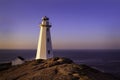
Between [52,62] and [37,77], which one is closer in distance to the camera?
[37,77]

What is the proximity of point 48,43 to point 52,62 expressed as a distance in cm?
442

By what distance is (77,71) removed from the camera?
21.6m

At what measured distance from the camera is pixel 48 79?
20031 millimetres

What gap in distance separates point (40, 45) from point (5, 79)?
8171 millimetres

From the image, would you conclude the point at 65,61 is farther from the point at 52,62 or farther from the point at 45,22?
the point at 45,22

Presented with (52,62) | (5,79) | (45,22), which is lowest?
(5,79)

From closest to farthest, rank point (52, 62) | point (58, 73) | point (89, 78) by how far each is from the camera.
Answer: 1. point (89, 78)
2. point (58, 73)
3. point (52, 62)

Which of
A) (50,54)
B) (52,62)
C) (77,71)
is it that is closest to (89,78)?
(77,71)

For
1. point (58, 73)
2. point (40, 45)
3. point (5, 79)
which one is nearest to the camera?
point (58, 73)

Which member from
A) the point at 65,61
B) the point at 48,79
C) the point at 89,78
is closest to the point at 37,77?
the point at 48,79

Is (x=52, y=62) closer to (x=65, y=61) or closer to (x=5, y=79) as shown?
(x=65, y=61)

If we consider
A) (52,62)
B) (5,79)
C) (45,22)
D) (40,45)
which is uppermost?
(45,22)

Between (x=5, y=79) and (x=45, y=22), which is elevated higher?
(x=45, y=22)

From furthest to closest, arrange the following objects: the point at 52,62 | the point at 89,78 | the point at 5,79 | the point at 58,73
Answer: the point at 52,62
the point at 5,79
the point at 58,73
the point at 89,78
